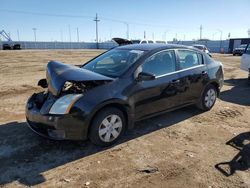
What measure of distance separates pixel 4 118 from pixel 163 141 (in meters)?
3.51

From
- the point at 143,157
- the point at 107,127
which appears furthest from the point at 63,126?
the point at 143,157

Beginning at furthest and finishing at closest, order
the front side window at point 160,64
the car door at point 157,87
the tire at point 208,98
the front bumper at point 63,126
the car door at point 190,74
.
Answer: the tire at point 208,98
the car door at point 190,74
the front side window at point 160,64
the car door at point 157,87
the front bumper at point 63,126

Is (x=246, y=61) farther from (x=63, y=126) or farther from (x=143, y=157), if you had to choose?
(x=63, y=126)

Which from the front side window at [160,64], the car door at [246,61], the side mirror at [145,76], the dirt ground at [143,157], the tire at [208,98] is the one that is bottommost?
the dirt ground at [143,157]

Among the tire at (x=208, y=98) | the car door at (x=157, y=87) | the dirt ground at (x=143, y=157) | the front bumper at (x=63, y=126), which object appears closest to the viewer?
the dirt ground at (x=143, y=157)

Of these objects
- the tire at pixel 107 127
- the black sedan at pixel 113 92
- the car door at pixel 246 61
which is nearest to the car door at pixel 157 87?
the black sedan at pixel 113 92

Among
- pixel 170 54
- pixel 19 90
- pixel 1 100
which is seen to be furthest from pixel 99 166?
pixel 19 90

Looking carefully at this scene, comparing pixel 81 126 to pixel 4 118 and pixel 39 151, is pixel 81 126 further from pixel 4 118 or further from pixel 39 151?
pixel 4 118

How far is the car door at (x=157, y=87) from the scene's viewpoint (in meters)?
4.77

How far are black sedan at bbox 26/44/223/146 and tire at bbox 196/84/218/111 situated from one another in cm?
25

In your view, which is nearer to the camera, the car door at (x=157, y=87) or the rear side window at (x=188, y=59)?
the car door at (x=157, y=87)

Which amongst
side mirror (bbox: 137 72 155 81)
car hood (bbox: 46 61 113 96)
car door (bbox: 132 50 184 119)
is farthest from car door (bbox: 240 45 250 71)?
car hood (bbox: 46 61 113 96)

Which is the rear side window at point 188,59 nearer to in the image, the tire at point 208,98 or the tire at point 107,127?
the tire at point 208,98

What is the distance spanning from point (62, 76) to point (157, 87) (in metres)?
1.78
